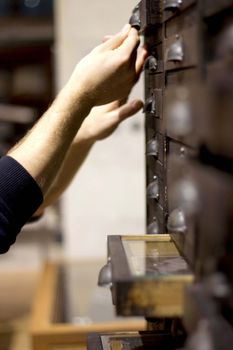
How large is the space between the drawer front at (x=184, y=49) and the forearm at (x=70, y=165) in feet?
2.08

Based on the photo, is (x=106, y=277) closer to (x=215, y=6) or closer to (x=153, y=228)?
(x=153, y=228)

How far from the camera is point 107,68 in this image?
45.9 inches

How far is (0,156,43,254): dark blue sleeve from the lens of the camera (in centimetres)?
114

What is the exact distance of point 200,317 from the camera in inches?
28.5

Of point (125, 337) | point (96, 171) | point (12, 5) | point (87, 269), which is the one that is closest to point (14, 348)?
point (87, 269)

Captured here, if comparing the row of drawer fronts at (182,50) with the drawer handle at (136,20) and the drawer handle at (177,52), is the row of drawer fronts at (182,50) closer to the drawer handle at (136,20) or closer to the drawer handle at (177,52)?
the drawer handle at (177,52)

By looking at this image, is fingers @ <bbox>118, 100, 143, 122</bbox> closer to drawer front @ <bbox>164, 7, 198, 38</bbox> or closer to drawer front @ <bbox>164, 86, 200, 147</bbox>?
drawer front @ <bbox>164, 7, 198, 38</bbox>

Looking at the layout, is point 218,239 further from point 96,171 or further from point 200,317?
point 96,171

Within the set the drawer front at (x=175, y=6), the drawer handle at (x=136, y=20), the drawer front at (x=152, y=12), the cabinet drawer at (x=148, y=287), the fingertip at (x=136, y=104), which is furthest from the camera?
the fingertip at (x=136, y=104)

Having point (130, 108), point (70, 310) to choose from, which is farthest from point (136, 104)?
point (70, 310)

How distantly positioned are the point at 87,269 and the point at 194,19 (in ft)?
8.93

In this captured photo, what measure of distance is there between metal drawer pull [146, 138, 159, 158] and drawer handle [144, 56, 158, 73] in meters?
0.13

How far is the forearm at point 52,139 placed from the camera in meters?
1.18

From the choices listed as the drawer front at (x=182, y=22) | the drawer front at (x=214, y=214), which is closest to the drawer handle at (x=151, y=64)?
the drawer front at (x=182, y=22)
